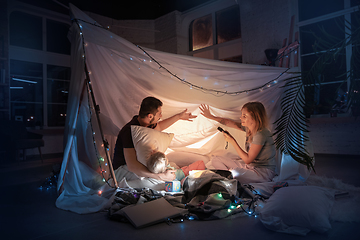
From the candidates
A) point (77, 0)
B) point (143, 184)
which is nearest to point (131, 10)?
point (77, 0)

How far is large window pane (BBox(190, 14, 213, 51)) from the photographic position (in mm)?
6723

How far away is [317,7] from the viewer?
16.4 feet

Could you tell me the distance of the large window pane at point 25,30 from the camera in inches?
226

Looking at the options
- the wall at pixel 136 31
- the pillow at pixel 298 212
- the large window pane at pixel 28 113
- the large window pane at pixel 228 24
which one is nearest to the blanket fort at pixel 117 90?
the pillow at pixel 298 212

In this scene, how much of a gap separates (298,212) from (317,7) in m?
4.87

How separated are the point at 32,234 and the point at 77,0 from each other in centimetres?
596

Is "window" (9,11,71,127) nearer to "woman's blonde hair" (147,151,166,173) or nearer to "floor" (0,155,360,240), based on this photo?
"floor" (0,155,360,240)

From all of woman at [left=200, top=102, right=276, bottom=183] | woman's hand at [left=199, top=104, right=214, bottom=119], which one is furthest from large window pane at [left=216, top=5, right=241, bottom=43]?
woman at [left=200, top=102, right=276, bottom=183]

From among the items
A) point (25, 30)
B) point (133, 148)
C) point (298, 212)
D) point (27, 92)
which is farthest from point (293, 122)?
point (25, 30)

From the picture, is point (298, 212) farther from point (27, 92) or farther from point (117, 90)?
point (27, 92)

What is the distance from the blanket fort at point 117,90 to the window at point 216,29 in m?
3.71

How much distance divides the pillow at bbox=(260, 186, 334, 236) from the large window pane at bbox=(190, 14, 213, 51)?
5618 millimetres

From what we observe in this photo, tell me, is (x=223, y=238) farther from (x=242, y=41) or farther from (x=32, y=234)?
(x=242, y=41)

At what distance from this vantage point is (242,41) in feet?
19.0
